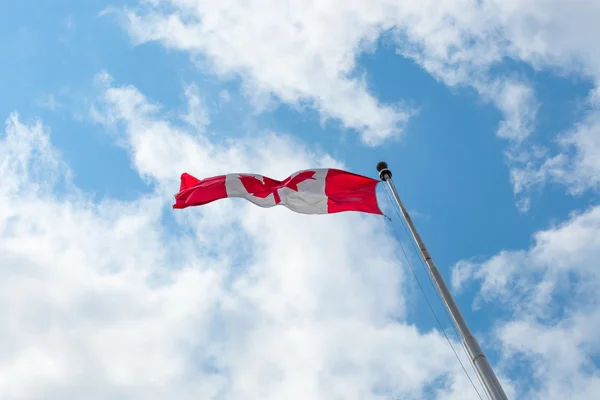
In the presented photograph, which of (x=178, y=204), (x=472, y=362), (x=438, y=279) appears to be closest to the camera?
(x=472, y=362)

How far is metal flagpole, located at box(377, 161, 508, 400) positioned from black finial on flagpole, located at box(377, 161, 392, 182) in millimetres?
1495

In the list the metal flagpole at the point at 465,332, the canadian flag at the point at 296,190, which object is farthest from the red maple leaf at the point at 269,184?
the metal flagpole at the point at 465,332

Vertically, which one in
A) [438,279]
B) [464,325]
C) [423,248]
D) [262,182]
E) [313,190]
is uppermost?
[262,182]

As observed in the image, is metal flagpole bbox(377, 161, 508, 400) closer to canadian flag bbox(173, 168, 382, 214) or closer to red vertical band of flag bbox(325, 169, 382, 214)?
red vertical band of flag bbox(325, 169, 382, 214)

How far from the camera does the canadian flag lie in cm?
2203

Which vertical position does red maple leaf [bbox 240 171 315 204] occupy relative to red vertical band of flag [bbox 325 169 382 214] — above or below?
above

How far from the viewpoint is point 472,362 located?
45.8ft

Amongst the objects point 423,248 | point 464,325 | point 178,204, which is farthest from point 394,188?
point 178,204

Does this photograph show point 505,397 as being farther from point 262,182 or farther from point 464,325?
point 262,182

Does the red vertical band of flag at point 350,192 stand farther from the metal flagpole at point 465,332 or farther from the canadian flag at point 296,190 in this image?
the metal flagpole at point 465,332

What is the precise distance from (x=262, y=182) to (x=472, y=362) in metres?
12.3

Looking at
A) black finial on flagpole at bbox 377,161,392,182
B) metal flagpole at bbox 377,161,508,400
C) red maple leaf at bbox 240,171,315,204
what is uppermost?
red maple leaf at bbox 240,171,315,204

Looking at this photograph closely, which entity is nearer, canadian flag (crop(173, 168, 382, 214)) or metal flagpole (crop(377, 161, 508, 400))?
metal flagpole (crop(377, 161, 508, 400))

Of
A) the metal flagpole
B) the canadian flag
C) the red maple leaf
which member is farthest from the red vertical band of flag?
the metal flagpole
